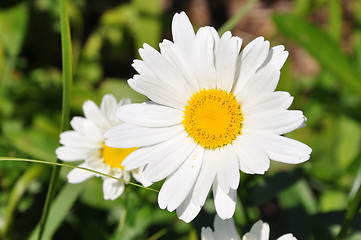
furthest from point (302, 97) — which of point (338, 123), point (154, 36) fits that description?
point (154, 36)

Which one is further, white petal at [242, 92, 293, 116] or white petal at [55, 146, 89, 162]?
white petal at [55, 146, 89, 162]

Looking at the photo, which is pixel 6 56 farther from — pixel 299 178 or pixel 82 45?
pixel 299 178

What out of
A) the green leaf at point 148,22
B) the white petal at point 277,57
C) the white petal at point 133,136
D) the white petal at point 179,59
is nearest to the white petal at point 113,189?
the white petal at point 133,136

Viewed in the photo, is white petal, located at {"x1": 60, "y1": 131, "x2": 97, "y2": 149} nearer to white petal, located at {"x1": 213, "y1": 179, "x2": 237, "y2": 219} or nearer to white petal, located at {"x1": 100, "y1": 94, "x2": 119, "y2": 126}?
white petal, located at {"x1": 100, "y1": 94, "x2": 119, "y2": 126}

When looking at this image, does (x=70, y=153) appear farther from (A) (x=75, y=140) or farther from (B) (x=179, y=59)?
(B) (x=179, y=59)

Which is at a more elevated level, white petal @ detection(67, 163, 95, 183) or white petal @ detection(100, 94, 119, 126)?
white petal @ detection(100, 94, 119, 126)

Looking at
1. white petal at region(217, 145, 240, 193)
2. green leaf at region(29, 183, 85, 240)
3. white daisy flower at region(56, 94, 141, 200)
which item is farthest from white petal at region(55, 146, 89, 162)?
white petal at region(217, 145, 240, 193)
